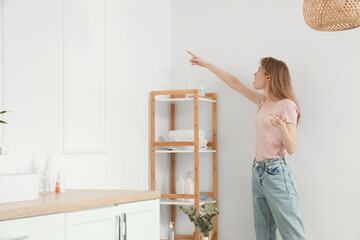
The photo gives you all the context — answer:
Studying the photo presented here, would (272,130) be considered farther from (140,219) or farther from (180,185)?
(140,219)

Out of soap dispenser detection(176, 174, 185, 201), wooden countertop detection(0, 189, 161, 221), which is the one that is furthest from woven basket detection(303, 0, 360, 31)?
soap dispenser detection(176, 174, 185, 201)

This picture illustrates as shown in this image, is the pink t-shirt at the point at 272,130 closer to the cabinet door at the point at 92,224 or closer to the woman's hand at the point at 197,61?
the woman's hand at the point at 197,61

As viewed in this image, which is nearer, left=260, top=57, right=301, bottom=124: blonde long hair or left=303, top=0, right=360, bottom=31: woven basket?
left=303, top=0, right=360, bottom=31: woven basket

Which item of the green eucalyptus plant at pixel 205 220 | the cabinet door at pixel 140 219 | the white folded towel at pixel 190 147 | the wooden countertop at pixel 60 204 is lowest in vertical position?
the green eucalyptus plant at pixel 205 220

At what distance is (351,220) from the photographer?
3.06 meters

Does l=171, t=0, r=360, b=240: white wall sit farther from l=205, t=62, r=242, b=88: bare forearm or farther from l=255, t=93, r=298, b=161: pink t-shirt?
l=255, t=93, r=298, b=161: pink t-shirt

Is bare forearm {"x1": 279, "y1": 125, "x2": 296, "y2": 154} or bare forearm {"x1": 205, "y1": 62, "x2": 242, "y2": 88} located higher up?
bare forearm {"x1": 205, "y1": 62, "x2": 242, "y2": 88}

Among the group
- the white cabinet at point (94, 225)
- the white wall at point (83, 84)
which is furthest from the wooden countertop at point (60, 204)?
the white wall at point (83, 84)

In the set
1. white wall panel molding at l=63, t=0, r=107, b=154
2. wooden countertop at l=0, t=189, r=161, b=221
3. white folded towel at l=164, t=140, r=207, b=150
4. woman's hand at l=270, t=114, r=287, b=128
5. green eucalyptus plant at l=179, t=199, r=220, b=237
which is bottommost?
green eucalyptus plant at l=179, t=199, r=220, b=237

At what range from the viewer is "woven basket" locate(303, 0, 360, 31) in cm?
225

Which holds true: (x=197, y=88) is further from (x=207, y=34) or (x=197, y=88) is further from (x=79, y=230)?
(x=79, y=230)

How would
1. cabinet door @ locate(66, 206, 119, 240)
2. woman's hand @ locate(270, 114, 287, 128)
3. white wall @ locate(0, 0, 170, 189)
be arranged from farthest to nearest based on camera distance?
woman's hand @ locate(270, 114, 287, 128), white wall @ locate(0, 0, 170, 189), cabinet door @ locate(66, 206, 119, 240)

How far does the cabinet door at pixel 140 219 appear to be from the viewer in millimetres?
2008

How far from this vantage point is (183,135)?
332 cm
